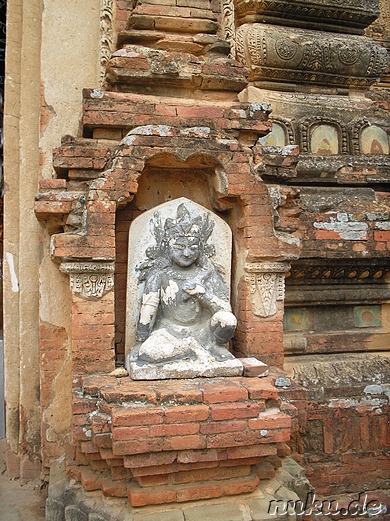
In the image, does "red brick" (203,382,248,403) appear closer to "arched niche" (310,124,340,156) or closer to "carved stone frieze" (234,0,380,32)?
"arched niche" (310,124,340,156)

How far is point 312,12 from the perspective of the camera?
6.77 meters

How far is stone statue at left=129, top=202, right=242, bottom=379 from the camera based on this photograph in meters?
3.83

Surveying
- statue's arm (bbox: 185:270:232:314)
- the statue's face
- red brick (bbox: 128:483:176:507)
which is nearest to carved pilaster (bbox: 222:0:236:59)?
the statue's face

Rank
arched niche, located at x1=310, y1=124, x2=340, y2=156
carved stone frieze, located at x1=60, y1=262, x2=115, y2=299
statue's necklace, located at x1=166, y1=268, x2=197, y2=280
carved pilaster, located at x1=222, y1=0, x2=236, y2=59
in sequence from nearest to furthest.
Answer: carved stone frieze, located at x1=60, y1=262, x2=115, y2=299, statue's necklace, located at x1=166, y1=268, x2=197, y2=280, carved pilaster, located at x1=222, y1=0, x2=236, y2=59, arched niche, located at x1=310, y1=124, x2=340, y2=156

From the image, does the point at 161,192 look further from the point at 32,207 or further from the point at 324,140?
the point at 324,140

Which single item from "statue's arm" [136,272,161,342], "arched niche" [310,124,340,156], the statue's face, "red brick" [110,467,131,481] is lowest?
"red brick" [110,467,131,481]

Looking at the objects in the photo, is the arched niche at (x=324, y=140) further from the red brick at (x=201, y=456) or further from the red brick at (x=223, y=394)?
the red brick at (x=201, y=456)

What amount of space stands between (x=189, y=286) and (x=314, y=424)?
2.06 meters

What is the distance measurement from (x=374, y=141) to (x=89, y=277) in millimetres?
4617

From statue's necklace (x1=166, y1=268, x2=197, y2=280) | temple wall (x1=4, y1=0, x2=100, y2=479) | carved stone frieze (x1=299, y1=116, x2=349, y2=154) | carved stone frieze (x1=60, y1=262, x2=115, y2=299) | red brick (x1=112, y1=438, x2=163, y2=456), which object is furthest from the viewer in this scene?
carved stone frieze (x1=299, y1=116, x2=349, y2=154)

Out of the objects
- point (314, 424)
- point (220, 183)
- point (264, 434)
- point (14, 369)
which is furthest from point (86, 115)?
point (314, 424)

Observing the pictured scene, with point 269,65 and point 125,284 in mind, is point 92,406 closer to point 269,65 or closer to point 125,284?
point 125,284

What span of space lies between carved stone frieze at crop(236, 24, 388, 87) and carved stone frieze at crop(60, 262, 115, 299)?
3869mm

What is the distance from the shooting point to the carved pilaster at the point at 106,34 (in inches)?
200
